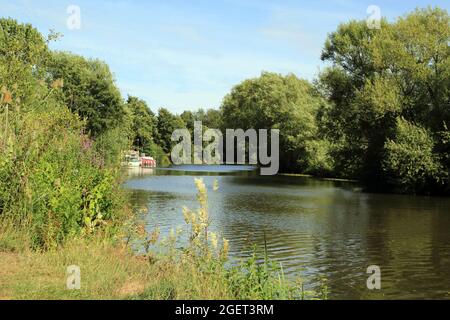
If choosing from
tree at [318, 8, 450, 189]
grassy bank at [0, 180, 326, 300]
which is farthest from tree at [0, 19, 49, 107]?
tree at [318, 8, 450, 189]

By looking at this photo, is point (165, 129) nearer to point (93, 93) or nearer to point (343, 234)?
point (93, 93)

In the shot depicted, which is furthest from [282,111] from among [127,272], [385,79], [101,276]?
[101,276]

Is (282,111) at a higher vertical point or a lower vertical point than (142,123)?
lower

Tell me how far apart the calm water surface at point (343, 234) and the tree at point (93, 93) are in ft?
98.4

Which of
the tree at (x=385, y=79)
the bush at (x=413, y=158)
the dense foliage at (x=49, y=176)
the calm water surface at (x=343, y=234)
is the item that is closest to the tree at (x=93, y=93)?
the tree at (x=385, y=79)

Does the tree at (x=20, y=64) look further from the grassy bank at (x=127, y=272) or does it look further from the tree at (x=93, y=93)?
the tree at (x=93, y=93)

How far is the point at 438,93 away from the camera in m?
35.3

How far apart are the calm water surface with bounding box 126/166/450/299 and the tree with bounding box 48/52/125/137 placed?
98.4 feet

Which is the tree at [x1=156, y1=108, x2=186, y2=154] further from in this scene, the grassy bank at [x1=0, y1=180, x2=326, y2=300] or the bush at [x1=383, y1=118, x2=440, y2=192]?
the grassy bank at [x1=0, y1=180, x2=326, y2=300]

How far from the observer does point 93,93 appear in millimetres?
60281

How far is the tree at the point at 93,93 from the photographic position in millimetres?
58281

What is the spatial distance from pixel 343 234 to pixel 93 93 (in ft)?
157

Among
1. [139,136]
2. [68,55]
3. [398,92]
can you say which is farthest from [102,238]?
[139,136]
